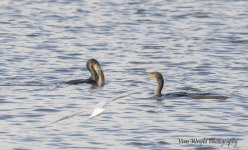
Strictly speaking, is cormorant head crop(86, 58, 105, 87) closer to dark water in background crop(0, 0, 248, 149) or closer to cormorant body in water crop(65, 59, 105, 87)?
cormorant body in water crop(65, 59, 105, 87)

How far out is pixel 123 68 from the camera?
25.2 metres

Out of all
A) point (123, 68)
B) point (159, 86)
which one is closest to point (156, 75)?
point (159, 86)

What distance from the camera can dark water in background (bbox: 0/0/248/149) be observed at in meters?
16.7

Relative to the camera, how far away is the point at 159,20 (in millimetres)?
35750

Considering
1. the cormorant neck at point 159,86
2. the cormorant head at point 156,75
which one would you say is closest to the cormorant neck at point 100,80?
the cormorant head at point 156,75

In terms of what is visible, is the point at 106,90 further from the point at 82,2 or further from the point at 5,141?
the point at 82,2

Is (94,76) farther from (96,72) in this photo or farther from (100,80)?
(100,80)

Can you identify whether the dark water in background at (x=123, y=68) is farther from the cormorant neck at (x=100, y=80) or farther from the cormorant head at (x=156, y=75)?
the cormorant head at (x=156, y=75)

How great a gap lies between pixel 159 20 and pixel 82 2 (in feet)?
20.2

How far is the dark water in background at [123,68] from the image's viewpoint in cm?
1667

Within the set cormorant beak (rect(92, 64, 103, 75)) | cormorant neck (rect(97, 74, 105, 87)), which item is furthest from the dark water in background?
cormorant beak (rect(92, 64, 103, 75))

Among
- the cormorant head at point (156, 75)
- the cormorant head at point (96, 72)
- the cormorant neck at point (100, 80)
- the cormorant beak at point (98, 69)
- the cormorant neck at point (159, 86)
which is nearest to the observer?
the cormorant neck at point (159, 86)

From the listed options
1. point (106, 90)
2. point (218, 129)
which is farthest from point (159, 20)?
point (218, 129)

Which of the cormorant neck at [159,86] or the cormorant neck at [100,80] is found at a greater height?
the cormorant neck at [159,86]
